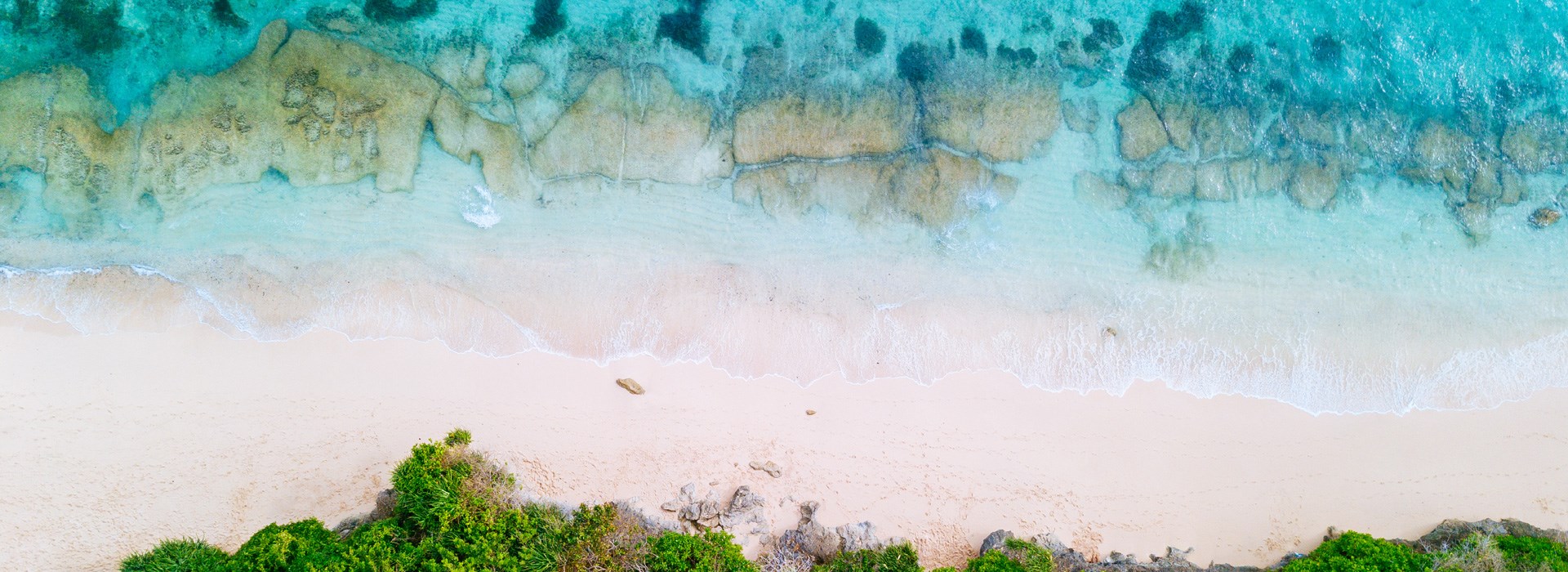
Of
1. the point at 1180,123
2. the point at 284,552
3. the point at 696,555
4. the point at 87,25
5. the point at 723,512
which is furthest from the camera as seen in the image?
the point at 1180,123

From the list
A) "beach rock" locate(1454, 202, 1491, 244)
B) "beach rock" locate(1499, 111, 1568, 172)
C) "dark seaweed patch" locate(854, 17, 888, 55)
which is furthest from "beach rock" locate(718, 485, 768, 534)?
"beach rock" locate(1499, 111, 1568, 172)

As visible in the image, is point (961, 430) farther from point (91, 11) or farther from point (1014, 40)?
point (91, 11)

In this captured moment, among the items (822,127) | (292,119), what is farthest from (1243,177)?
(292,119)

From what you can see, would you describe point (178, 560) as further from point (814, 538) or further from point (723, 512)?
point (814, 538)

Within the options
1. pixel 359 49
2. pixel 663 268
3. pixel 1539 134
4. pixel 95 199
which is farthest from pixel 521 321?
pixel 1539 134

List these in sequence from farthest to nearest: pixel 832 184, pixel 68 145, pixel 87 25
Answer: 1. pixel 832 184
2. pixel 87 25
3. pixel 68 145

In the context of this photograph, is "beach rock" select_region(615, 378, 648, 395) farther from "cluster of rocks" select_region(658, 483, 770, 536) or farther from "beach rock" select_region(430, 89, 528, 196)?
"beach rock" select_region(430, 89, 528, 196)
